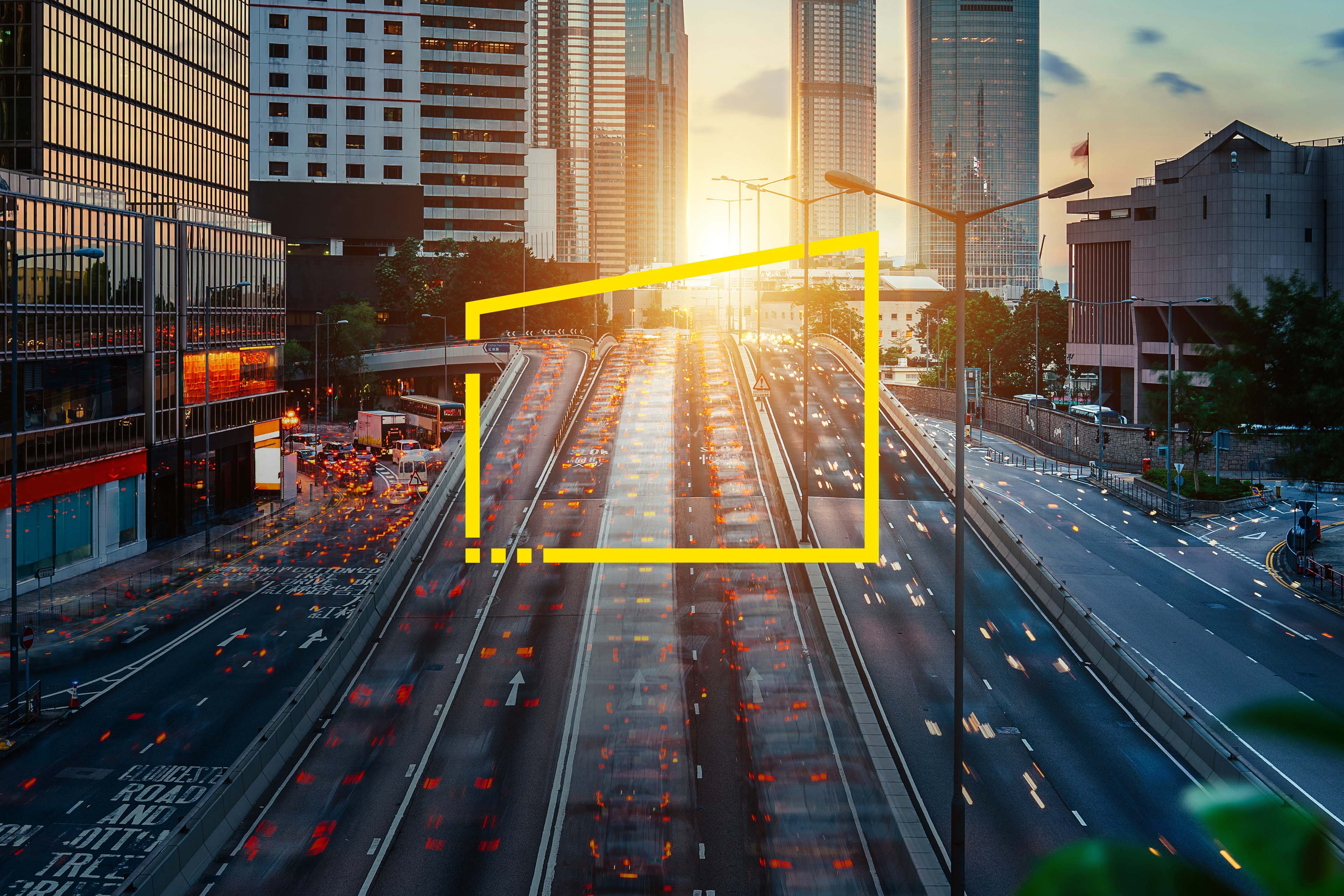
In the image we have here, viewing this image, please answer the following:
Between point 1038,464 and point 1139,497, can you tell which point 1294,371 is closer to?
point 1139,497

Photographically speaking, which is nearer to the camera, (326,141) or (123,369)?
(123,369)

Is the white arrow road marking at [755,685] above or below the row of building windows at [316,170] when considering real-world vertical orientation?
below

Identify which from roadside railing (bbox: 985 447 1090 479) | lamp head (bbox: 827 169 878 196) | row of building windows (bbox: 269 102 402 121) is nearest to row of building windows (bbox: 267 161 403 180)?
row of building windows (bbox: 269 102 402 121)

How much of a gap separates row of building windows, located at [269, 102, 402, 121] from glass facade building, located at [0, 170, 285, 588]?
6577 cm

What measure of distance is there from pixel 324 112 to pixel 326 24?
1055 cm

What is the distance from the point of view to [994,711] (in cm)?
2905

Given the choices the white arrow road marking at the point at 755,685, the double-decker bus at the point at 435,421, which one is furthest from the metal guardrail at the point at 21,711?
the double-decker bus at the point at 435,421

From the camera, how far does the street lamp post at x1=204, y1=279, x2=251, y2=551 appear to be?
53281mm

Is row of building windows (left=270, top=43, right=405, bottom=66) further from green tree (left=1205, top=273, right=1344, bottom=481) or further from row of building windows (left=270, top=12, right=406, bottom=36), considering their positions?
green tree (left=1205, top=273, right=1344, bottom=481)

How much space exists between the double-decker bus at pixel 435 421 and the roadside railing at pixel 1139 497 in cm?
4987

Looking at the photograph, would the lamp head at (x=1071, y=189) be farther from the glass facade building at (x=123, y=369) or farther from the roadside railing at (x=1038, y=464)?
the roadside railing at (x=1038, y=464)

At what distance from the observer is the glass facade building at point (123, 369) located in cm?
4431
